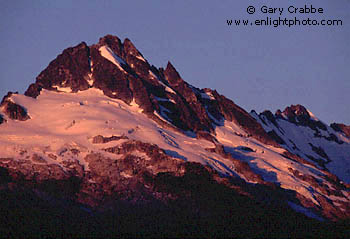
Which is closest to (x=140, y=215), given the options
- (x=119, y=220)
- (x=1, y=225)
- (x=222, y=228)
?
(x=119, y=220)

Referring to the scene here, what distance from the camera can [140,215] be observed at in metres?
197

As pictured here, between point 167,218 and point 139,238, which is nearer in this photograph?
point 139,238

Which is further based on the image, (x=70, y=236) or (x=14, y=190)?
(x=14, y=190)

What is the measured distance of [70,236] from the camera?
596 feet

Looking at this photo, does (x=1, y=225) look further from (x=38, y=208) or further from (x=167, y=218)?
(x=167, y=218)

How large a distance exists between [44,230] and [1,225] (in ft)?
32.5

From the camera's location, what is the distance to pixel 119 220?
193250 millimetres

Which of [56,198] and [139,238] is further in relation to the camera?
[56,198]

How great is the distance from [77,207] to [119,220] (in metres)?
Result: 12.1

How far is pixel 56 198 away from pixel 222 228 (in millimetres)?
42587

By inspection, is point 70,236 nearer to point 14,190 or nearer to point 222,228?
point 14,190

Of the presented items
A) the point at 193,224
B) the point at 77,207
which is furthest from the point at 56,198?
the point at 193,224

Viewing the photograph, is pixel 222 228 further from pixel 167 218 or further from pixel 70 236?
pixel 70 236

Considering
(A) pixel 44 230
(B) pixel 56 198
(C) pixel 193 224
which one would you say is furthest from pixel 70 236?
(C) pixel 193 224
